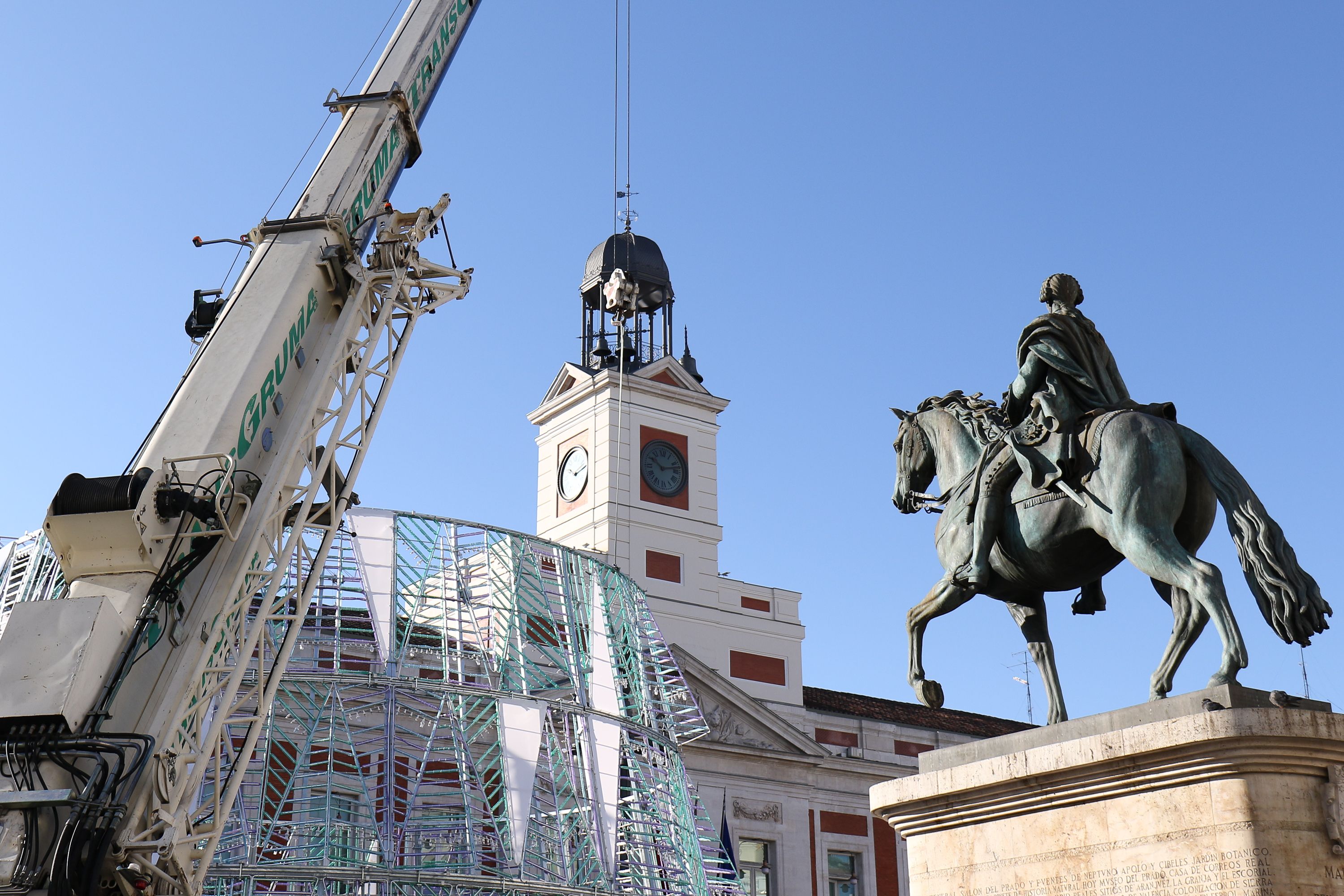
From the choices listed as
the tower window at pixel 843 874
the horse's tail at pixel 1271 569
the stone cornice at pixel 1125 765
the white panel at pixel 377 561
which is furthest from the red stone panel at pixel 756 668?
the horse's tail at pixel 1271 569

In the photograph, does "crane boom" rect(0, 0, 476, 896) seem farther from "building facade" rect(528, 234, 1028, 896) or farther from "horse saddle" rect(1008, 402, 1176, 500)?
"building facade" rect(528, 234, 1028, 896)

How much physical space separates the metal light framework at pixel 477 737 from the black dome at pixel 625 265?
25.1m

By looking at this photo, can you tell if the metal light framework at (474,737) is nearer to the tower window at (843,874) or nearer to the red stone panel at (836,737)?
the tower window at (843,874)

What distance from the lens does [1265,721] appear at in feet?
24.6

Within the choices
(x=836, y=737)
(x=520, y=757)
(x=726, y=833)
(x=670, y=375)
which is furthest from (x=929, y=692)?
(x=670, y=375)

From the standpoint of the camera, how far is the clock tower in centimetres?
4916

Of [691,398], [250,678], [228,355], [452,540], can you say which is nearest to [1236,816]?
[228,355]

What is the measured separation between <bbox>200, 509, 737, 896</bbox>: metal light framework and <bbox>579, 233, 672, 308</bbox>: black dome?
2513 cm

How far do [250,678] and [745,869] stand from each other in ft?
71.1

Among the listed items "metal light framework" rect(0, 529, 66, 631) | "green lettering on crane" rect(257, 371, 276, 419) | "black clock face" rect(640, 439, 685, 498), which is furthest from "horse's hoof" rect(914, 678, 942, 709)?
"black clock face" rect(640, 439, 685, 498)

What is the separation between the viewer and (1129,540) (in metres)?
8.66

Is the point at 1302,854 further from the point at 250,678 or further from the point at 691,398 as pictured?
the point at 691,398

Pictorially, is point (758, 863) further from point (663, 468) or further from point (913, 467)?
point (913, 467)

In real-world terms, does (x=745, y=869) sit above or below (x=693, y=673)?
below
